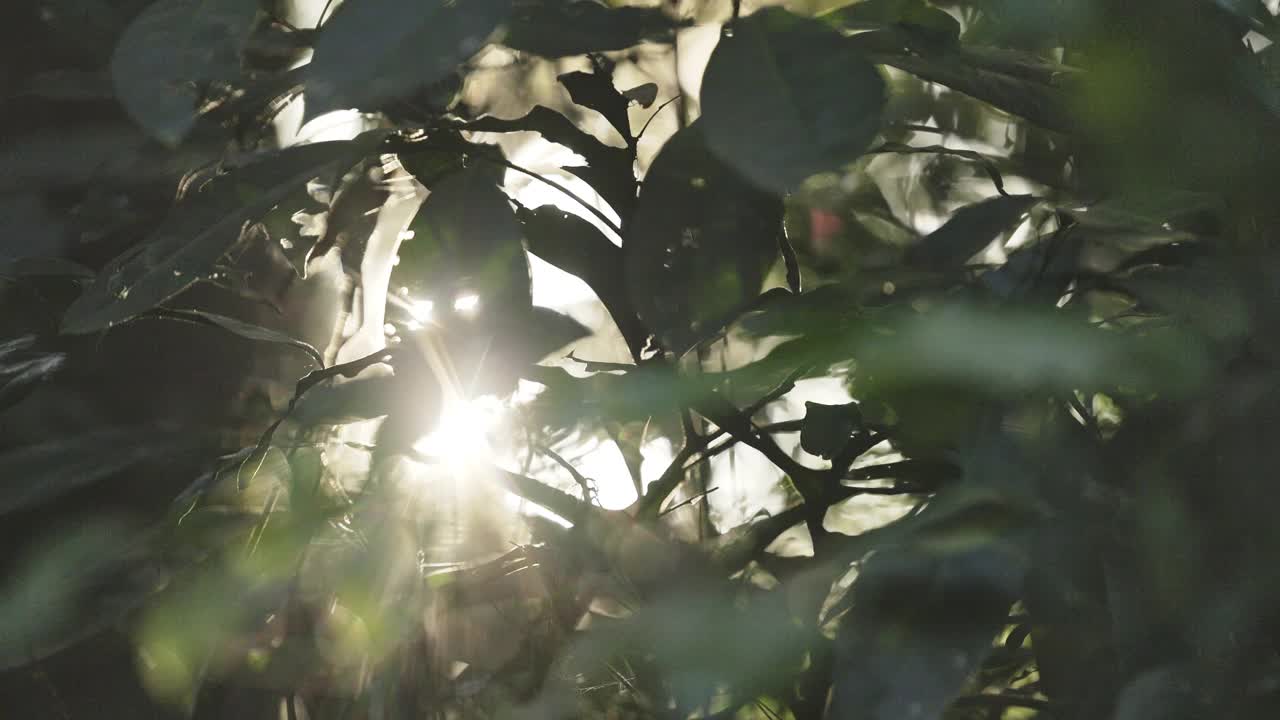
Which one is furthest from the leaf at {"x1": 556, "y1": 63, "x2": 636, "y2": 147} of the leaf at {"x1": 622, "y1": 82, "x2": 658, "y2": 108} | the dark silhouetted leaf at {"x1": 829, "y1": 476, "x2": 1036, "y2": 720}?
the dark silhouetted leaf at {"x1": 829, "y1": 476, "x2": 1036, "y2": 720}

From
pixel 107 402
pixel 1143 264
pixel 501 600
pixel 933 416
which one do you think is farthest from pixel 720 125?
pixel 107 402

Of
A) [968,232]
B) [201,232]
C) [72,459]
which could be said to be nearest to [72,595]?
[72,459]

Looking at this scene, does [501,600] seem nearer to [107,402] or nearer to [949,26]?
[107,402]

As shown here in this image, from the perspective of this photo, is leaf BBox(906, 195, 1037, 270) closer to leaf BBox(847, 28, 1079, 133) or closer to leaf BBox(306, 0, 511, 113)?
leaf BBox(847, 28, 1079, 133)

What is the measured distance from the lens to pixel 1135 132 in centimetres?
33

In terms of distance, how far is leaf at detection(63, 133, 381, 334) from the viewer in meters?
0.39

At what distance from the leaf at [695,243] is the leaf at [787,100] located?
0.19 ft

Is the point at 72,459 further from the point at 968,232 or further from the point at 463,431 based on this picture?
the point at 968,232

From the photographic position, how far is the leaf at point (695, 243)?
1.25 ft

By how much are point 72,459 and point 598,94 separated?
1.01 ft

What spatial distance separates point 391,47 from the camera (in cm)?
30

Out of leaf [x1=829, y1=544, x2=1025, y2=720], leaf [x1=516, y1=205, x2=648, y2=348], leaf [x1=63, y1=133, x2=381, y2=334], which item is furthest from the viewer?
leaf [x1=516, y1=205, x2=648, y2=348]

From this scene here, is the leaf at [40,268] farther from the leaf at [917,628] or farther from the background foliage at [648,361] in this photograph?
the leaf at [917,628]

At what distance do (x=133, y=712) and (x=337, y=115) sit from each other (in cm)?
35
